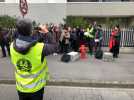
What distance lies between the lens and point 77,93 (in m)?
8.76

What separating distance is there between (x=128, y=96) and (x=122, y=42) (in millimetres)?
10704

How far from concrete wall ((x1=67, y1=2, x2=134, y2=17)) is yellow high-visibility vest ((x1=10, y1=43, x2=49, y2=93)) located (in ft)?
91.6

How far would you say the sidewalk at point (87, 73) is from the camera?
32.2ft

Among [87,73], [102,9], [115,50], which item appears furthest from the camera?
[102,9]

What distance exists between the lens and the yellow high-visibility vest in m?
4.24

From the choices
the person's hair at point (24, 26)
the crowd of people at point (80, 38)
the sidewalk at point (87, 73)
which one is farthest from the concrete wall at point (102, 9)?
the person's hair at point (24, 26)

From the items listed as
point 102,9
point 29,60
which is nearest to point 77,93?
point 29,60

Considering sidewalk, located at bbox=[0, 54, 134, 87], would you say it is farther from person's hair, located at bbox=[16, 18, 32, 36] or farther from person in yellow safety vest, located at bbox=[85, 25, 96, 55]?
person's hair, located at bbox=[16, 18, 32, 36]

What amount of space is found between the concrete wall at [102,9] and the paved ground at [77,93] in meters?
23.1

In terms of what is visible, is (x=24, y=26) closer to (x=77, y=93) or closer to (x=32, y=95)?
(x=32, y=95)

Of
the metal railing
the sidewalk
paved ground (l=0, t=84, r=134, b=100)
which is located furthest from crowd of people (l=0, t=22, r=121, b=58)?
paved ground (l=0, t=84, r=134, b=100)

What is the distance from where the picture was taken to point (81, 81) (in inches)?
390

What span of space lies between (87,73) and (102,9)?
21760 millimetres

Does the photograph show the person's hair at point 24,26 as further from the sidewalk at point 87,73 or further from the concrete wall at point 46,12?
the concrete wall at point 46,12
